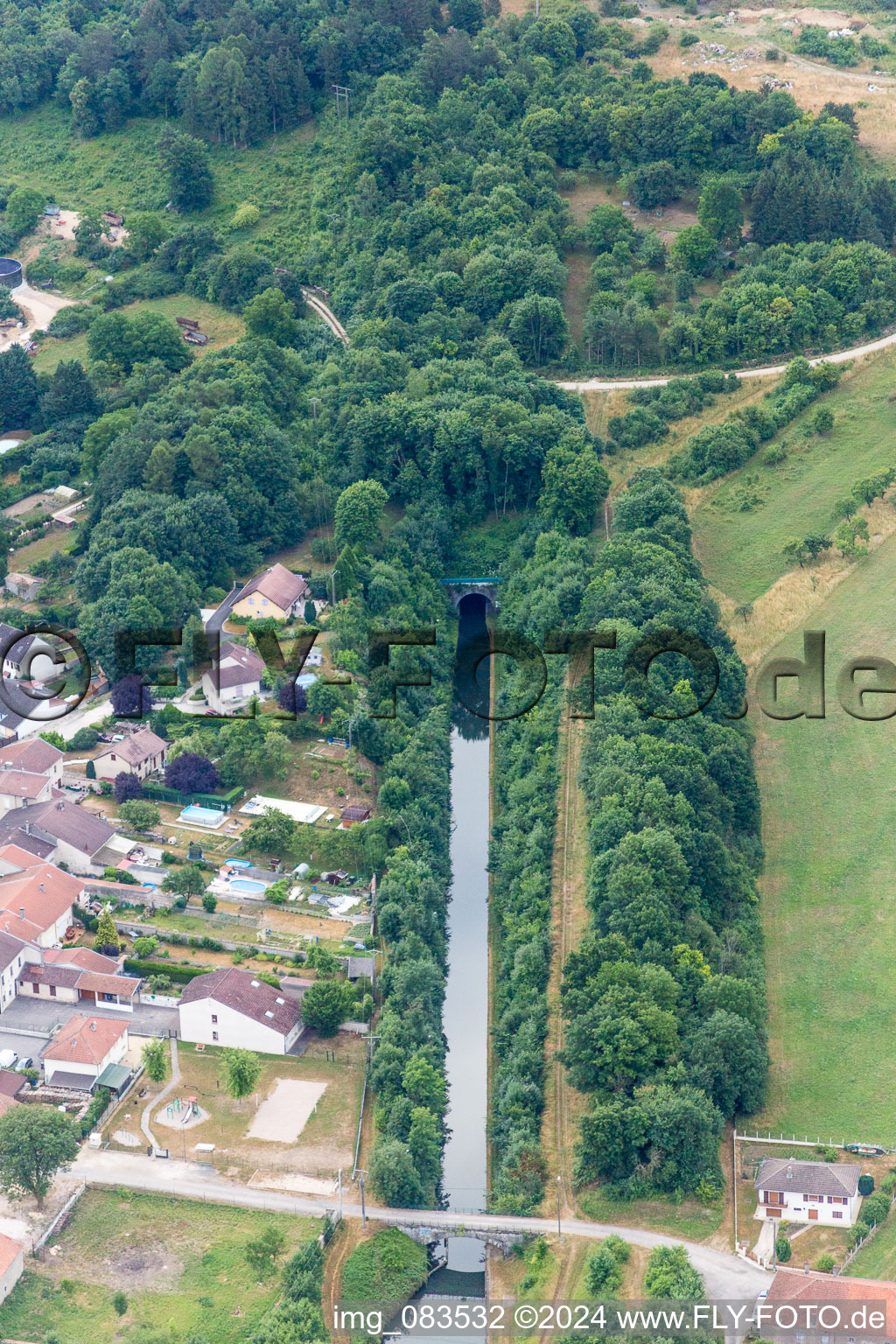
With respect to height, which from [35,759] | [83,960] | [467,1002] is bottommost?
[467,1002]

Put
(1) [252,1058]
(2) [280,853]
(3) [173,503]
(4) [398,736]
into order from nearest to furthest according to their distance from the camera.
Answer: (1) [252,1058] → (2) [280,853] → (4) [398,736] → (3) [173,503]

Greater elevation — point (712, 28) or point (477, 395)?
point (712, 28)

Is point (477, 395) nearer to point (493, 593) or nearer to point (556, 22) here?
point (493, 593)

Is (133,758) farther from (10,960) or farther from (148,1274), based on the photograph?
(148,1274)

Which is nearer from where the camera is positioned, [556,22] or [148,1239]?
[148,1239]

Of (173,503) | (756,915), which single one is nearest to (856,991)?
(756,915)

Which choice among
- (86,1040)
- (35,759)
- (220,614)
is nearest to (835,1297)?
(86,1040)

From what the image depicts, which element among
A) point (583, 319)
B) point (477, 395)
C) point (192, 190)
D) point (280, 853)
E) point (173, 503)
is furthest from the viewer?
point (192, 190)
